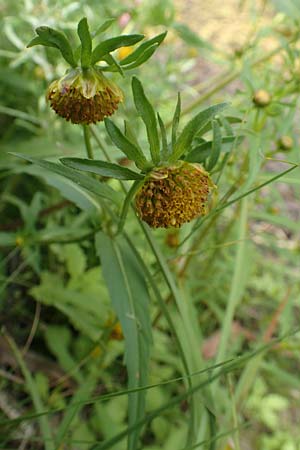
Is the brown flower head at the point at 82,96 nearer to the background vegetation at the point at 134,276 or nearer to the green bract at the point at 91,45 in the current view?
the green bract at the point at 91,45

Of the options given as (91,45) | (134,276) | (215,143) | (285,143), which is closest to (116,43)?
(91,45)

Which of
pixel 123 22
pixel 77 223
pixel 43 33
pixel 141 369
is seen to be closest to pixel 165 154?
pixel 43 33

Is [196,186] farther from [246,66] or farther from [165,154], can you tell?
[246,66]

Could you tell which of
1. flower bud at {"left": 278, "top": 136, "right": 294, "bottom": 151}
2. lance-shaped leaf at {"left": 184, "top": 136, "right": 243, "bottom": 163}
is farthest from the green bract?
flower bud at {"left": 278, "top": 136, "right": 294, "bottom": 151}

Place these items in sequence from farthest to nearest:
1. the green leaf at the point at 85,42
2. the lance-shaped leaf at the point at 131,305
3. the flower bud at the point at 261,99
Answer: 1. the flower bud at the point at 261,99
2. the lance-shaped leaf at the point at 131,305
3. the green leaf at the point at 85,42

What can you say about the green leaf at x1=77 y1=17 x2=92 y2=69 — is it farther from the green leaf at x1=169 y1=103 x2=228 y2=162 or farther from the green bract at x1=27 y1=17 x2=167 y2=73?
the green leaf at x1=169 y1=103 x2=228 y2=162

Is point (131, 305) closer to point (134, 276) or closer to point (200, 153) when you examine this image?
point (134, 276)

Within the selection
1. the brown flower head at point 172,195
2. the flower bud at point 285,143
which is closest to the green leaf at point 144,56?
the brown flower head at point 172,195
